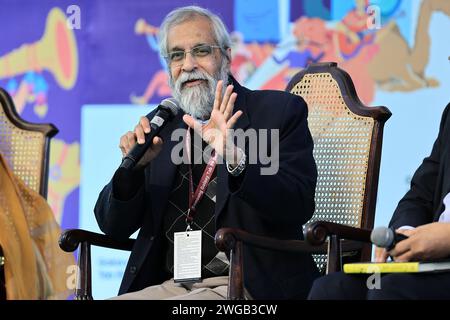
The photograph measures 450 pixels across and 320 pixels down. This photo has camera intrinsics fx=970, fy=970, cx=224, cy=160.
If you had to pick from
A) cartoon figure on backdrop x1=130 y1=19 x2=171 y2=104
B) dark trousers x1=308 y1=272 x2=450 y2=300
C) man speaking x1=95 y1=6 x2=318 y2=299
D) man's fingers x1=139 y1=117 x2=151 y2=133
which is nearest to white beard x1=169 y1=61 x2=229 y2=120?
man speaking x1=95 y1=6 x2=318 y2=299

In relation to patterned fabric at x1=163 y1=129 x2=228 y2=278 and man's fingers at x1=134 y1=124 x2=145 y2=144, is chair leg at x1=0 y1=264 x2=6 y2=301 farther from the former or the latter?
man's fingers at x1=134 y1=124 x2=145 y2=144

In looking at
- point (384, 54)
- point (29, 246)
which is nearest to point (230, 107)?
point (29, 246)

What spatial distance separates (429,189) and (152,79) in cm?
231

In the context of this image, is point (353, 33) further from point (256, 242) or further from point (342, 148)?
point (256, 242)

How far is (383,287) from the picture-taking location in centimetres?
273

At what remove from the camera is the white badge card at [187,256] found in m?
3.44

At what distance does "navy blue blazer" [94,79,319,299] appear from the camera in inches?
132

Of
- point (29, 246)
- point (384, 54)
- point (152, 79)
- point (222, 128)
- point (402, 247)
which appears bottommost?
point (29, 246)

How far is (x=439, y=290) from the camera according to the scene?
8.88 ft

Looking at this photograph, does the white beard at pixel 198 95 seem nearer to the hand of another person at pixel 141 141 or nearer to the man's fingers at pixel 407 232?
the hand of another person at pixel 141 141

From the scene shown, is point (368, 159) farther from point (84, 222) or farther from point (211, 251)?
point (84, 222)

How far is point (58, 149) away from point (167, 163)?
1888 mm

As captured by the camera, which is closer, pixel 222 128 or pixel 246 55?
pixel 222 128
